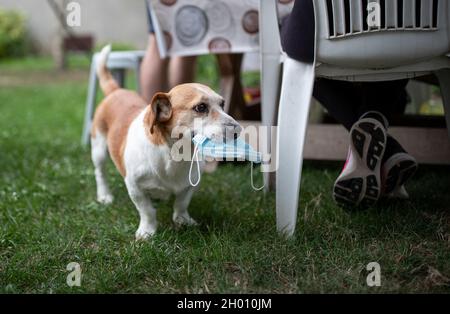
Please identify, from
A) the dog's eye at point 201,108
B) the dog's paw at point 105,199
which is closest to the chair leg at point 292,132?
the dog's eye at point 201,108

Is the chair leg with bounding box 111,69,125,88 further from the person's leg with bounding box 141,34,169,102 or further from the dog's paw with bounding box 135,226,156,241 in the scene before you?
the dog's paw with bounding box 135,226,156,241

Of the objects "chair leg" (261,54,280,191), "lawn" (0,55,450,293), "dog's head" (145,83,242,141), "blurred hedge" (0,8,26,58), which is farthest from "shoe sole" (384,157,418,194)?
"blurred hedge" (0,8,26,58)

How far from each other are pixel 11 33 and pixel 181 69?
34.9 feet

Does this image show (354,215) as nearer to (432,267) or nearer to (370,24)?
(432,267)

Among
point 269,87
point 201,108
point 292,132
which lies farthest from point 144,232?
point 269,87

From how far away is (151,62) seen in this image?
3480 mm

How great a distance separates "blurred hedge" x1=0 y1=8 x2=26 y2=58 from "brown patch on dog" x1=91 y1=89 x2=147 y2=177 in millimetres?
10820

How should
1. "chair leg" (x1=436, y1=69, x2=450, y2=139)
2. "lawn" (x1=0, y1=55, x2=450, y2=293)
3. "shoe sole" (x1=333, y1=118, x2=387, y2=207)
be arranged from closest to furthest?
1. "lawn" (x1=0, y1=55, x2=450, y2=293)
2. "chair leg" (x1=436, y1=69, x2=450, y2=139)
3. "shoe sole" (x1=333, y1=118, x2=387, y2=207)

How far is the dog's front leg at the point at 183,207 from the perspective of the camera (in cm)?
244

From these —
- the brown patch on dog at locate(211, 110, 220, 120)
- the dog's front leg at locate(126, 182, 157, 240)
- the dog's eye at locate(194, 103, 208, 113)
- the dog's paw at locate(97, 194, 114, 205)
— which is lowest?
the dog's paw at locate(97, 194, 114, 205)

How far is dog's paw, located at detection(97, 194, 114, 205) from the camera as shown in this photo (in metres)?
2.88
